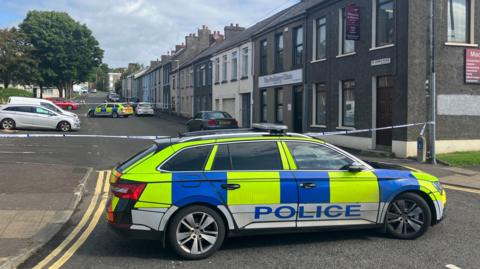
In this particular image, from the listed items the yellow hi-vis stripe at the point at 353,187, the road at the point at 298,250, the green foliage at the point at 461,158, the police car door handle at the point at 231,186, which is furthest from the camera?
the green foliage at the point at 461,158

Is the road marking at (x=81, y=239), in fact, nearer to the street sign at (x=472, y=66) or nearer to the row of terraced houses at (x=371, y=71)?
the row of terraced houses at (x=371, y=71)

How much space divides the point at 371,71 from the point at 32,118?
1802 centimetres

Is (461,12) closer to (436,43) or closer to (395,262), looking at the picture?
(436,43)

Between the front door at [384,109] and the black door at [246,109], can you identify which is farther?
the black door at [246,109]

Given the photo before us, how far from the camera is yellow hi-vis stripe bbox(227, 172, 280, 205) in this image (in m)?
5.80

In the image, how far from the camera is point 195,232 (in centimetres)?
572

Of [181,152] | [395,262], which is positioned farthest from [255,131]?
[395,262]

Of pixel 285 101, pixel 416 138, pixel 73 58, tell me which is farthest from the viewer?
pixel 73 58

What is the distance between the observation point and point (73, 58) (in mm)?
65875

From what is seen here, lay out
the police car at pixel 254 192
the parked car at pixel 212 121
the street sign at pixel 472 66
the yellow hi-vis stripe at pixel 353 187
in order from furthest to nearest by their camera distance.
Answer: the parked car at pixel 212 121, the street sign at pixel 472 66, the yellow hi-vis stripe at pixel 353 187, the police car at pixel 254 192

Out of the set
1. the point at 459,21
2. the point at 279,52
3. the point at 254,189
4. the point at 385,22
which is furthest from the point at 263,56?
the point at 254,189

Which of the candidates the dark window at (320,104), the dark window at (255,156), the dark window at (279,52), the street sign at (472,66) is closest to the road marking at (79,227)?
the dark window at (255,156)

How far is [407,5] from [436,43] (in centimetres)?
166

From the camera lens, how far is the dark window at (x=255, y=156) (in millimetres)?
5986
